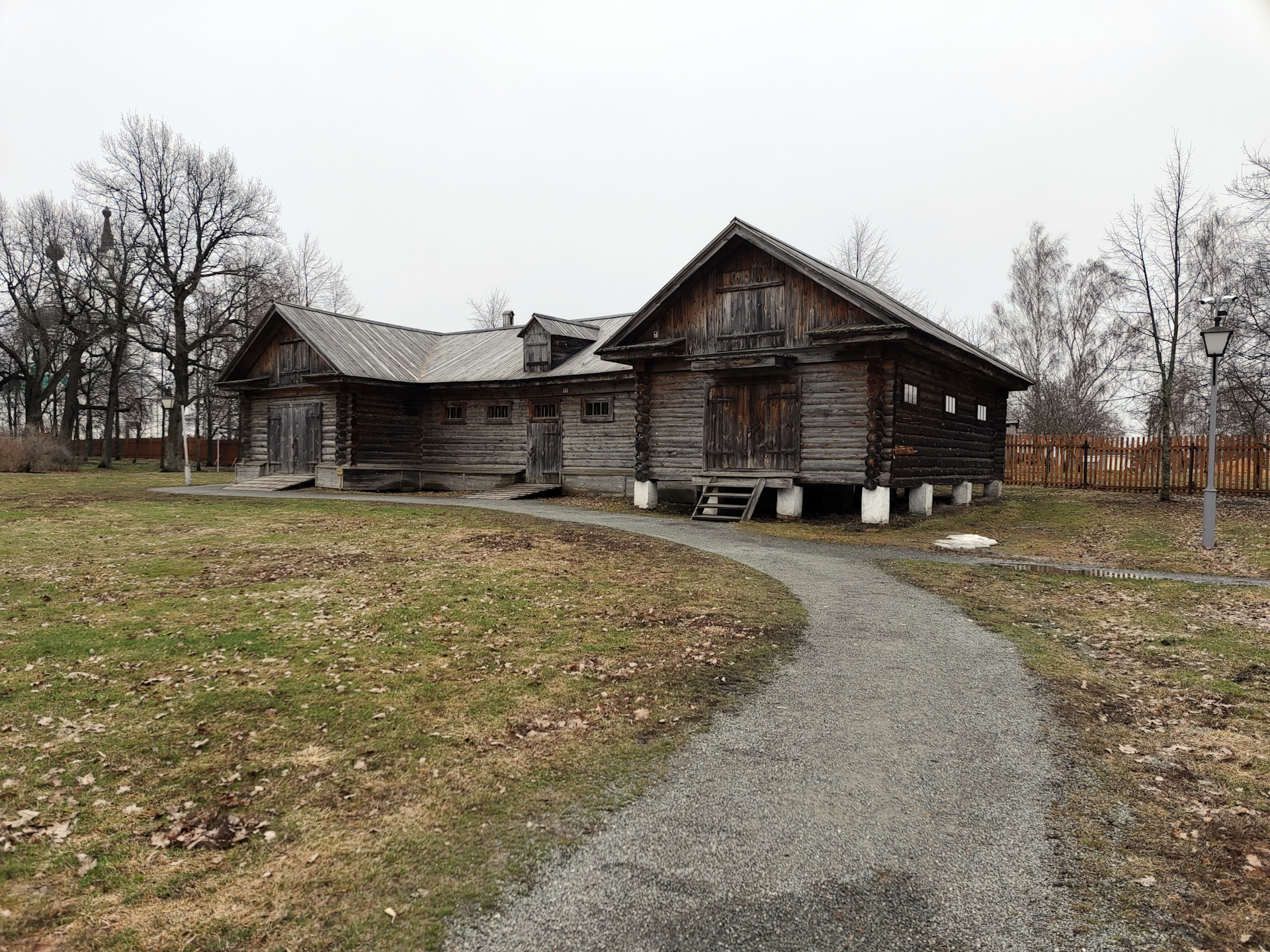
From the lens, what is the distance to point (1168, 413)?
21594 millimetres

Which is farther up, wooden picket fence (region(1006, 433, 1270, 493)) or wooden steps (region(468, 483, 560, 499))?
wooden picket fence (region(1006, 433, 1270, 493))

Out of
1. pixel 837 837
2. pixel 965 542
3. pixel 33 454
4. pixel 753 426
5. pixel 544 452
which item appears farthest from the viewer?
pixel 33 454

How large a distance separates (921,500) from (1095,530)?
4.01 metres

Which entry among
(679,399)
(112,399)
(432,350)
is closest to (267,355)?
(432,350)

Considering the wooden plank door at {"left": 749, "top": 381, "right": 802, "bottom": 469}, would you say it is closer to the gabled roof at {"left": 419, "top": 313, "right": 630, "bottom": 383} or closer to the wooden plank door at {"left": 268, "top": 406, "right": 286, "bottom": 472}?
the gabled roof at {"left": 419, "top": 313, "right": 630, "bottom": 383}

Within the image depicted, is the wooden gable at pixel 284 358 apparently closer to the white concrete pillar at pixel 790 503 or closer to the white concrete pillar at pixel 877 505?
the white concrete pillar at pixel 790 503

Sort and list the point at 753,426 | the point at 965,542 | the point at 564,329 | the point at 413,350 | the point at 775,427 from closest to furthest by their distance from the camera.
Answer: the point at 965,542
the point at 775,427
the point at 753,426
the point at 564,329
the point at 413,350

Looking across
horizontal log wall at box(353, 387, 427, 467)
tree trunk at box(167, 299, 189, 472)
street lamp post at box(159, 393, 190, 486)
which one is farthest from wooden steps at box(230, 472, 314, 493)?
tree trunk at box(167, 299, 189, 472)

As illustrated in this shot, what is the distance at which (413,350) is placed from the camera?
106 ft

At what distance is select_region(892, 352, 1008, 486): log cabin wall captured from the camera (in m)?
19.1

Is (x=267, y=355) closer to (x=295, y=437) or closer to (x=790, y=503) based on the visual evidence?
(x=295, y=437)

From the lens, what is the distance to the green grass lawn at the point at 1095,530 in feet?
46.4

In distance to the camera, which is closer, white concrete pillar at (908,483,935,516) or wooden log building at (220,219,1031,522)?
wooden log building at (220,219,1031,522)

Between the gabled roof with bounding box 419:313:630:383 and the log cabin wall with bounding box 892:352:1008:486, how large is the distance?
9.11 m
